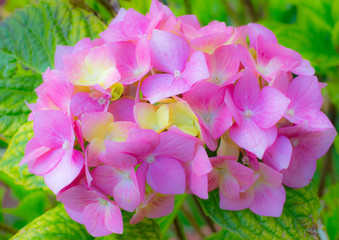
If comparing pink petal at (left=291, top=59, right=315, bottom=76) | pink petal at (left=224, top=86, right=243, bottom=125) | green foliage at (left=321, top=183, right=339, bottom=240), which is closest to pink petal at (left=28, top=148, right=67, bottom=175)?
pink petal at (left=224, top=86, right=243, bottom=125)

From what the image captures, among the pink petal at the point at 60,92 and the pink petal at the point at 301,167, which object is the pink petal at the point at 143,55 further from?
the pink petal at the point at 301,167

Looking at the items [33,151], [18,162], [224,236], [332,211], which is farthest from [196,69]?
[332,211]

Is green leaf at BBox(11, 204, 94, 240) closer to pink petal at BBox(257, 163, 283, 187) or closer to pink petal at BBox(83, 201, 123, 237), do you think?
pink petal at BBox(83, 201, 123, 237)

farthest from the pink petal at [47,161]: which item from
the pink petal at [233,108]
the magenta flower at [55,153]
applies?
the pink petal at [233,108]

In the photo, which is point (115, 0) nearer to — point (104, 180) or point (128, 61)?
point (128, 61)

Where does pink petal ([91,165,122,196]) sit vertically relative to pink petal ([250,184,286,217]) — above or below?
above

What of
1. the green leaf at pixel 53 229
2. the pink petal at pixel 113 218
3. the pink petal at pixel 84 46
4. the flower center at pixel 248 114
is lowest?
the green leaf at pixel 53 229
